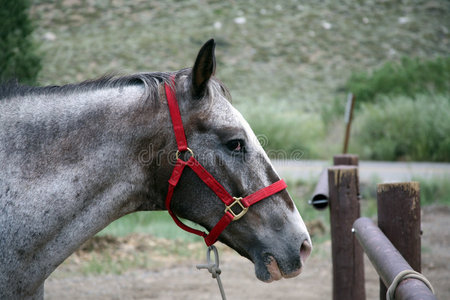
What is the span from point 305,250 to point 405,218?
0.56 metres

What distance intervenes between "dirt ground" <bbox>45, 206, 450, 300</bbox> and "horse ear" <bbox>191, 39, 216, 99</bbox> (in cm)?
327

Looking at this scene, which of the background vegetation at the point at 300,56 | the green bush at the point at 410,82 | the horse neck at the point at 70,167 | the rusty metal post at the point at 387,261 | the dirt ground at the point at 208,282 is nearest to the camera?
the rusty metal post at the point at 387,261

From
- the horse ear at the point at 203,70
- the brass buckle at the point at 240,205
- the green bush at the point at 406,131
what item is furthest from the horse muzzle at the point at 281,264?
the green bush at the point at 406,131

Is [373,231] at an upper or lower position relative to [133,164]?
lower

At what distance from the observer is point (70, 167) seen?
1780mm

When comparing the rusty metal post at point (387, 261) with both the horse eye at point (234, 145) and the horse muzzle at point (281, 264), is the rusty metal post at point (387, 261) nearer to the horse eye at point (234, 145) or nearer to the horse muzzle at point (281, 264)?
the horse muzzle at point (281, 264)

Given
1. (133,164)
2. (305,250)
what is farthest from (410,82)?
(133,164)

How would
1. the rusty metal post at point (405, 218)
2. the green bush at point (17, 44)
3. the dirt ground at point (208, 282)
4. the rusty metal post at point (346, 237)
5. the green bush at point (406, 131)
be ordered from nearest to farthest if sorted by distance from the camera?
the rusty metal post at point (405, 218), the rusty metal post at point (346, 237), the dirt ground at point (208, 282), the green bush at point (17, 44), the green bush at point (406, 131)

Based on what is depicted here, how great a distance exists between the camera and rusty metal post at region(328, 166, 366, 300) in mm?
3166

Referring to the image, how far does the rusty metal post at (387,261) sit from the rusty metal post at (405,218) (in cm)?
9

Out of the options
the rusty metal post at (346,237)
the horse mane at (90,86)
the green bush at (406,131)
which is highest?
the horse mane at (90,86)

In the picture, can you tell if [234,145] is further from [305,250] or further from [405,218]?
[405,218]

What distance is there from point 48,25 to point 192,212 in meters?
28.1

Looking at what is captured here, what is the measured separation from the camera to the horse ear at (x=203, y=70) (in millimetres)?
1808
